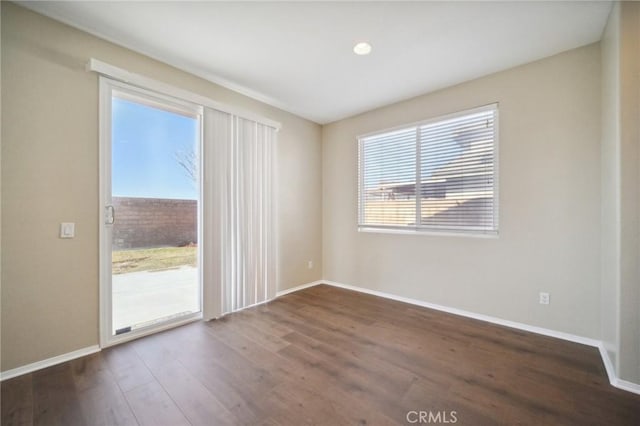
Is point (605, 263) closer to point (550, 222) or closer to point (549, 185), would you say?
point (550, 222)

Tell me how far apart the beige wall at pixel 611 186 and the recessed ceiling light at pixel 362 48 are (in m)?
1.77

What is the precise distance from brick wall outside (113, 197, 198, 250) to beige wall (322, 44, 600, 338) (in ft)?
9.37

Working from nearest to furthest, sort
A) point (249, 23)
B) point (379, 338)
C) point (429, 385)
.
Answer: point (429, 385) < point (249, 23) < point (379, 338)

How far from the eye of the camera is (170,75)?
2.76m

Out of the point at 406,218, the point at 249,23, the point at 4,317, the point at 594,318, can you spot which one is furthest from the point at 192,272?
the point at 594,318

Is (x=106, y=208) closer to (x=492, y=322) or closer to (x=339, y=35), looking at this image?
(x=339, y=35)

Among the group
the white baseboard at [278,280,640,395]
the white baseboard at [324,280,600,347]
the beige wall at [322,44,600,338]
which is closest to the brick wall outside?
the white baseboard at [278,280,640,395]

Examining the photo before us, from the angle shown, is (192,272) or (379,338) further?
(192,272)

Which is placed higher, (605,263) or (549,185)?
(549,185)

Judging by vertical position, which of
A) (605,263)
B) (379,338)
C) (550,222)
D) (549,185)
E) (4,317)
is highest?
(549,185)

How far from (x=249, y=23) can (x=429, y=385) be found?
3146 mm

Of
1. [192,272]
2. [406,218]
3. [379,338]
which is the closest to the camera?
[379,338]

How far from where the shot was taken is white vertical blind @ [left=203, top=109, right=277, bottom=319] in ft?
9.98

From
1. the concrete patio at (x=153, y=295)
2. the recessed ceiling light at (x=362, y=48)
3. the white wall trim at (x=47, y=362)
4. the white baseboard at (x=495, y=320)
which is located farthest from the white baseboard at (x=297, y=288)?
the recessed ceiling light at (x=362, y=48)
